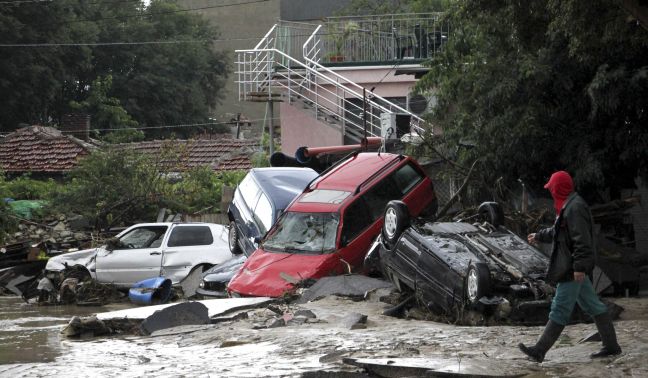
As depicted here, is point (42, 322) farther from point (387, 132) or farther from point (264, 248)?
point (387, 132)

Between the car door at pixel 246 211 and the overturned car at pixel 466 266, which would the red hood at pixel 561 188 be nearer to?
the overturned car at pixel 466 266

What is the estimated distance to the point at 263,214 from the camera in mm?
18844

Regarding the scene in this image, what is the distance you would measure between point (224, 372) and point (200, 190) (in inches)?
823

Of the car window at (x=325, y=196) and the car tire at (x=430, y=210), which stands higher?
the car window at (x=325, y=196)

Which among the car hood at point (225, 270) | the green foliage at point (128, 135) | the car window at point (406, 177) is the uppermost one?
the car window at point (406, 177)

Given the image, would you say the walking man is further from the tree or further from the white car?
the white car

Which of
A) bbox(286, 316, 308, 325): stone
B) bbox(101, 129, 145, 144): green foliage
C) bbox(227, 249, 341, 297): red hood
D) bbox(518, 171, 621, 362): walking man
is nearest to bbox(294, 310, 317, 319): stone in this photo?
bbox(286, 316, 308, 325): stone

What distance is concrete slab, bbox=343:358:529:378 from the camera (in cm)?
854

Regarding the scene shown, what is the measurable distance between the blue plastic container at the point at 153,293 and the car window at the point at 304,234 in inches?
122

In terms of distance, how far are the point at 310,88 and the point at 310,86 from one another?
94mm

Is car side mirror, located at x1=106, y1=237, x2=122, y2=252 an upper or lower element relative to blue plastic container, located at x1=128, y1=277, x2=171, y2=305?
upper

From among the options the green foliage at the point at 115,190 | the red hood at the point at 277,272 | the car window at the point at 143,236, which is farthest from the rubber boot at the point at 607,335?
the green foliage at the point at 115,190

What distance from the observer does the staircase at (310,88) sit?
29125mm

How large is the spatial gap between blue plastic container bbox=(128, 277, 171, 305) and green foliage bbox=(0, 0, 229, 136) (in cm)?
3136
